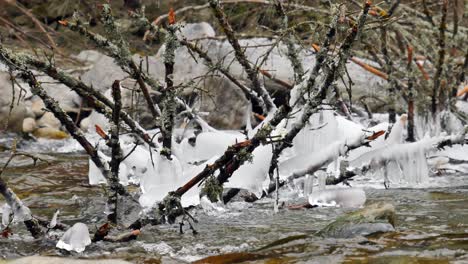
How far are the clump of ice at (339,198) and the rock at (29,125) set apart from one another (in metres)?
6.92

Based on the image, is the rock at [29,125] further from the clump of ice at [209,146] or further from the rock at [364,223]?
the rock at [364,223]

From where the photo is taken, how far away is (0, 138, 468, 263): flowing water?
3234 millimetres

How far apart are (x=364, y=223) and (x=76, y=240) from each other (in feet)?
4.66

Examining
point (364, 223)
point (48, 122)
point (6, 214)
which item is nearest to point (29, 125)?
point (48, 122)

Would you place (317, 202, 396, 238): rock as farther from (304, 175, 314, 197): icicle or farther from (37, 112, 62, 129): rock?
(37, 112, 62, 129): rock

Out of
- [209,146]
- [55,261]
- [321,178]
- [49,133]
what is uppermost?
[49,133]

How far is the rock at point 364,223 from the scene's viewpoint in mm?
3506

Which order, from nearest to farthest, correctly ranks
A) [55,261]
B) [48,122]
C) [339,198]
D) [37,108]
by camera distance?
1. [55,261]
2. [339,198]
3. [48,122]
4. [37,108]

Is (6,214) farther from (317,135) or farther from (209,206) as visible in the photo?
(317,135)

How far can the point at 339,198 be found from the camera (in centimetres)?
399

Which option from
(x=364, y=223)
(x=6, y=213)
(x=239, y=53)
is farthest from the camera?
(x=239, y=53)

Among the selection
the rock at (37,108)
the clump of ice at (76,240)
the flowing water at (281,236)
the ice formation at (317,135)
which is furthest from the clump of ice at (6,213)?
the rock at (37,108)

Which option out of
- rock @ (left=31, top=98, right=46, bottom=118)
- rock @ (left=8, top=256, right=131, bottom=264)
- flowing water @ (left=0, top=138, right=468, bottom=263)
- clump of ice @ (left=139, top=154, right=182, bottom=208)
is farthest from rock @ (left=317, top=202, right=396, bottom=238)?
rock @ (left=31, top=98, right=46, bottom=118)

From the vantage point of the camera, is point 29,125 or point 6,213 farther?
point 29,125
